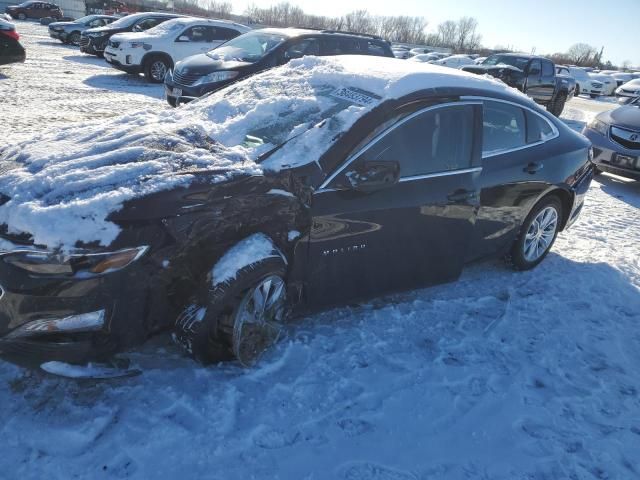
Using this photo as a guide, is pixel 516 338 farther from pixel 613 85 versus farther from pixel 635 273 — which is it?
pixel 613 85

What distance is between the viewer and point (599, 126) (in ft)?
27.5

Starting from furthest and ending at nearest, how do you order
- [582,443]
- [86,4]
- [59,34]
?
[86,4]
[59,34]
[582,443]

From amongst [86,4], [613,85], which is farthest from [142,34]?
[86,4]

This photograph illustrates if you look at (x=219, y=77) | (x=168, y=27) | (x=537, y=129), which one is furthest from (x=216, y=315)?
(x=168, y=27)

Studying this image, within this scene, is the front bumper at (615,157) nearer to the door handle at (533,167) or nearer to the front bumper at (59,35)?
the door handle at (533,167)

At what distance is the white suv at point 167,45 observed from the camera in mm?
13555

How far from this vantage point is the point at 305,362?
10.2 feet

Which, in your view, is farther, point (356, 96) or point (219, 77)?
point (219, 77)

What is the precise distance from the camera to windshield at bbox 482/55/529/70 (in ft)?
47.6

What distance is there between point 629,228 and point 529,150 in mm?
2892

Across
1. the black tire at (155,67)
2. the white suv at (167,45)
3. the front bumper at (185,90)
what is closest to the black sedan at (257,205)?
the front bumper at (185,90)

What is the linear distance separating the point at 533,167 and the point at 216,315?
3.03 m

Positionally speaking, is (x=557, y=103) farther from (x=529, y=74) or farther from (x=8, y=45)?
(x=8, y=45)

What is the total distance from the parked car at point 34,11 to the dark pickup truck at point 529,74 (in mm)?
34601
